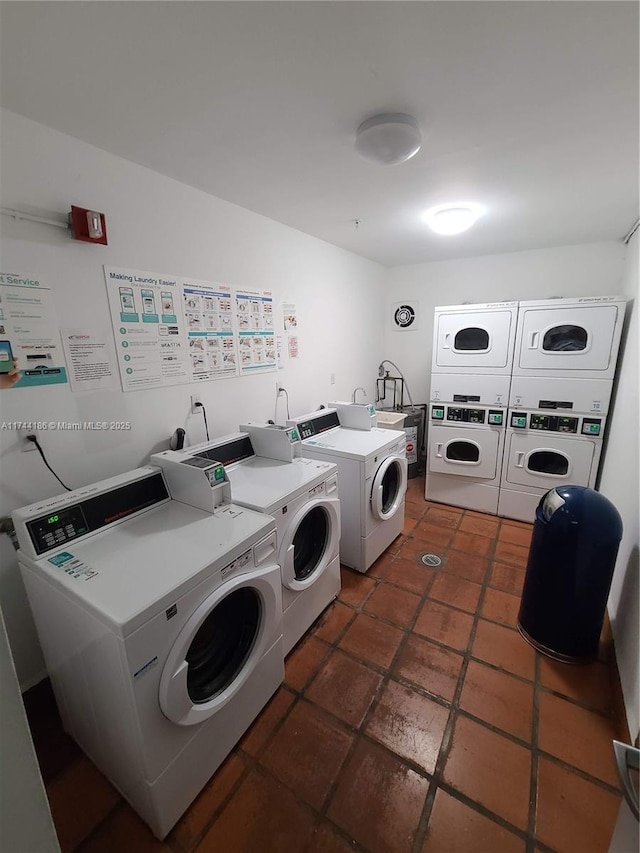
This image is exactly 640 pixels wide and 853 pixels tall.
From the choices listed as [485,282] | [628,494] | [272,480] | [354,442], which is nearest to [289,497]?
[272,480]

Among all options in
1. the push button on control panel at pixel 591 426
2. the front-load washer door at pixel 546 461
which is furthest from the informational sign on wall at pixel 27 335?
the push button on control panel at pixel 591 426

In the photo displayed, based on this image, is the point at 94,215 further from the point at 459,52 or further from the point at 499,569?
the point at 499,569

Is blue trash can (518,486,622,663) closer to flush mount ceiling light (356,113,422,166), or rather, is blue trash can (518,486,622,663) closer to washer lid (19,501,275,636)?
washer lid (19,501,275,636)

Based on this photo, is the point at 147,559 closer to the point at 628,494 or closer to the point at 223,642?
the point at 223,642

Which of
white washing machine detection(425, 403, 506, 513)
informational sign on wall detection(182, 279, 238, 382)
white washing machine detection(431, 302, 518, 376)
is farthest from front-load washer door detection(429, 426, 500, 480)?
informational sign on wall detection(182, 279, 238, 382)

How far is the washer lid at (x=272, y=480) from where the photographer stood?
154cm

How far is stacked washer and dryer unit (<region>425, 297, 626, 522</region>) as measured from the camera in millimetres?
2600

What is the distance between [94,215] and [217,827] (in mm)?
2333

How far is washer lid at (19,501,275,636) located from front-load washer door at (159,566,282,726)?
0.11 metres

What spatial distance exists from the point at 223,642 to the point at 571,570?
1.59 metres

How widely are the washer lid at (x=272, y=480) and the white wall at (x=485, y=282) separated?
2640 millimetres

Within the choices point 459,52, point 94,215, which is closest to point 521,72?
point 459,52

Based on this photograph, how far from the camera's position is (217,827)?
1162 mm

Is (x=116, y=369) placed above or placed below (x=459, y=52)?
below
